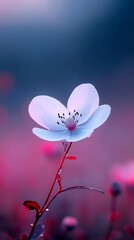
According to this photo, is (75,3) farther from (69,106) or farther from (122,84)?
(69,106)

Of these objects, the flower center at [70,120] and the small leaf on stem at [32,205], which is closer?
the small leaf on stem at [32,205]

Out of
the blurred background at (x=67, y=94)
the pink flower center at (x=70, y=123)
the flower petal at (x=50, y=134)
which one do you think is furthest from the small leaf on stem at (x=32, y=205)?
the blurred background at (x=67, y=94)

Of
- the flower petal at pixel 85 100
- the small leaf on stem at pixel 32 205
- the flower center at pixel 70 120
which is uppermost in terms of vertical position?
the flower petal at pixel 85 100

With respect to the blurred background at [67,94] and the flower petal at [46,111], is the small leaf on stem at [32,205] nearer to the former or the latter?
the flower petal at [46,111]

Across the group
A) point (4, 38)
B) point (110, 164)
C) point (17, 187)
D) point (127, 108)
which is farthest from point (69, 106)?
point (4, 38)

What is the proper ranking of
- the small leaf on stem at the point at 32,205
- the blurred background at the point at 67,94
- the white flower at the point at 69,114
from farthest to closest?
the blurred background at the point at 67,94, the white flower at the point at 69,114, the small leaf on stem at the point at 32,205

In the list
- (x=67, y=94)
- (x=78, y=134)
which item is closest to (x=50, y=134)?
(x=78, y=134)

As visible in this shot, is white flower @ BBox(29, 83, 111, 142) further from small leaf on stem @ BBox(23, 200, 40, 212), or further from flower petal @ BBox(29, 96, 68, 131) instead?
small leaf on stem @ BBox(23, 200, 40, 212)

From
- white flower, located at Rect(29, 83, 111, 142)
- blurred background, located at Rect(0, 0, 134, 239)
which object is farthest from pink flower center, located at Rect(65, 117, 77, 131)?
blurred background, located at Rect(0, 0, 134, 239)
